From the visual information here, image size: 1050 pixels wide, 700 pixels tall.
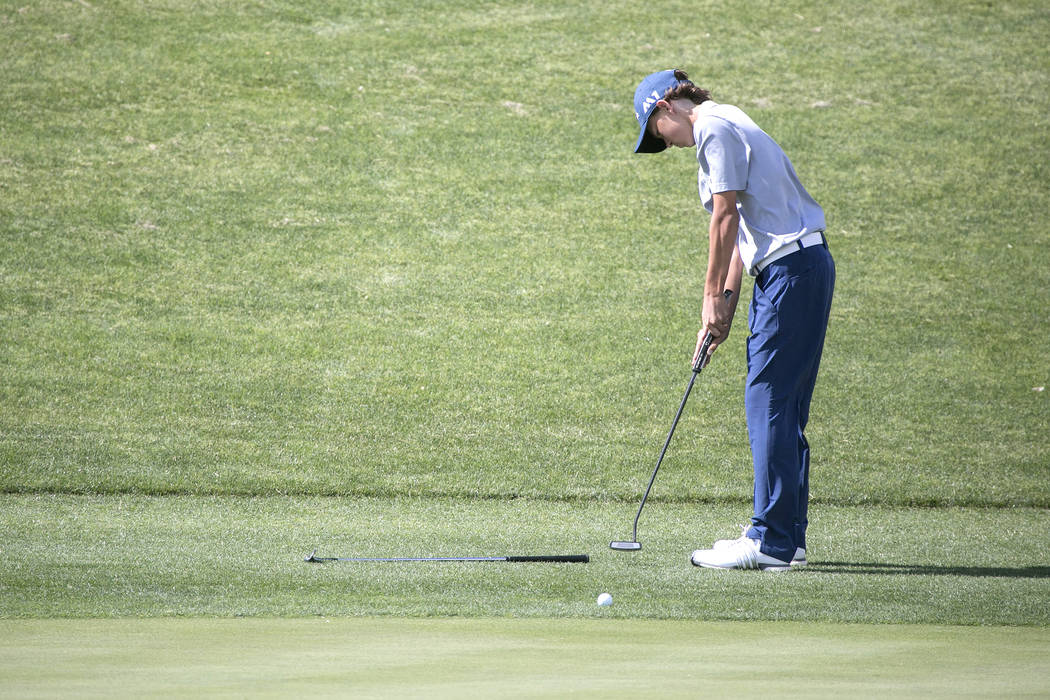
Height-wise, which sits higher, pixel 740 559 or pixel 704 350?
pixel 704 350

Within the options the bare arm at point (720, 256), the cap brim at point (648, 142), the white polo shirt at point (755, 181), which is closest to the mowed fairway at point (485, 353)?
the bare arm at point (720, 256)

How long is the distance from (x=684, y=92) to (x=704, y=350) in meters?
1.06

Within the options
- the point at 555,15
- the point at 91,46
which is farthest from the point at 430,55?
the point at 91,46

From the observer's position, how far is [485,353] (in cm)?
930

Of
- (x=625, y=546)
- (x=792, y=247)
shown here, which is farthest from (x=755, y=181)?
(x=625, y=546)

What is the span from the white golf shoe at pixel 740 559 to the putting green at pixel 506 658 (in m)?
1.03

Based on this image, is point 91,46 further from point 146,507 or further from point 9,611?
point 9,611

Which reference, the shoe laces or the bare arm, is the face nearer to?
the bare arm

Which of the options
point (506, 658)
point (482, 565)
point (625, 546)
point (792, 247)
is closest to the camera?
point (506, 658)

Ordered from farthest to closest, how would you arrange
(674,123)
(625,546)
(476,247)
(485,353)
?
(476,247) → (485,353) → (625,546) → (674,123)

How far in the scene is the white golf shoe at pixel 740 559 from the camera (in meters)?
4.23

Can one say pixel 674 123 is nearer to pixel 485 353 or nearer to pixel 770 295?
pixel 770 295

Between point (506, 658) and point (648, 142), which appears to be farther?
point (648, 142)

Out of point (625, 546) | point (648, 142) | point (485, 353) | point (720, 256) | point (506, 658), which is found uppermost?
point (648, 142)
